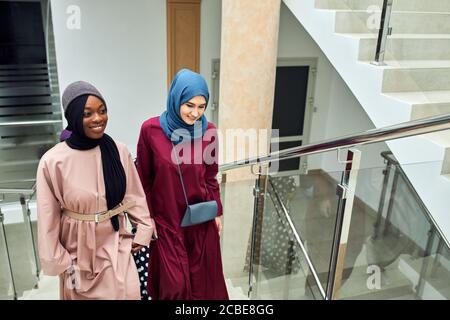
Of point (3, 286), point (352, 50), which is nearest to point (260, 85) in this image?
point (352, 50)

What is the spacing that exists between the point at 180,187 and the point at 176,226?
→ 212 millimetres

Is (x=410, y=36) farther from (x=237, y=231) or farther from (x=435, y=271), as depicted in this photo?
(x=237, y=231)

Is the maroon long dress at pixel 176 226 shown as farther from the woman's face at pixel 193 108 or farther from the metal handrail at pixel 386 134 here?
the metal handrail at pixel 386 134

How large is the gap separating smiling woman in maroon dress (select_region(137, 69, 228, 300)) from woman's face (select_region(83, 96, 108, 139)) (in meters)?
0.39

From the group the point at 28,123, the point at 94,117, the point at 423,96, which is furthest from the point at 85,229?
the point at 28,123

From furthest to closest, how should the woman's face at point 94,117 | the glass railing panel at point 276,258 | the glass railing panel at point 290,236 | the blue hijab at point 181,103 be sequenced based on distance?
the glass railing panel at point 276,258 → the glass railing panel at point 290,236 → the blue hijab at point 181,103 → the woman's face at point 94,117

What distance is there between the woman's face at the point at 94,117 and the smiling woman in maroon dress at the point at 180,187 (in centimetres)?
39

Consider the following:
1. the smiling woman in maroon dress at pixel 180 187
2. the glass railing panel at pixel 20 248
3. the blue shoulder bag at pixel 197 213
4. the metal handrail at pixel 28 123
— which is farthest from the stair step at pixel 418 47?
the metal handrail at pixel 28 123

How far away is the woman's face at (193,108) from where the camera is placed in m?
1.96

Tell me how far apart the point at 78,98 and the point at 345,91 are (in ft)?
19.6

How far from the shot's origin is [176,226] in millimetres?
2166

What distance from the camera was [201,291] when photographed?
2.33 m

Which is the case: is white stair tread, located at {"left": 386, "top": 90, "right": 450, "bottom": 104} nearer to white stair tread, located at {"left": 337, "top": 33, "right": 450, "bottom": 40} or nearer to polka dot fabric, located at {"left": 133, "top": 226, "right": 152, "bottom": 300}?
white stair tread, located at {"left": 337, "top": 33, "right": 450, "bottom": 40}
